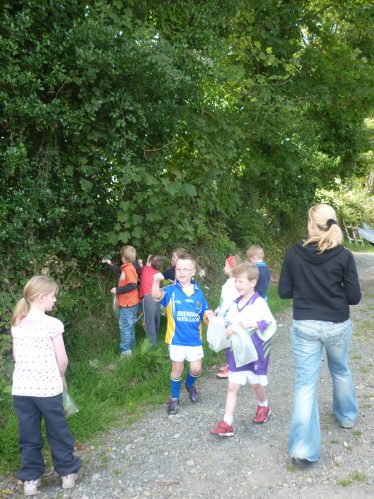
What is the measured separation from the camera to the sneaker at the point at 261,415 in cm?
465

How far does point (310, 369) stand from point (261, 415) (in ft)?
3.41

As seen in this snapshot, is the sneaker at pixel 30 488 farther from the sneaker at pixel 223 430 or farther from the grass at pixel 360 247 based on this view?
the grass at pixel 360 247

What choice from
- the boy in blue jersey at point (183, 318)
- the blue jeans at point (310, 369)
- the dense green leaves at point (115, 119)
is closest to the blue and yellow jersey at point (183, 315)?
the boy in blue jersey at point (183, 318)

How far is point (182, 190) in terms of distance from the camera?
746 centimetres

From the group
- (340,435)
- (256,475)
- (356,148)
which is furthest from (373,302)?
(356,148)

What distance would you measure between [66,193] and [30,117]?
1.08 m

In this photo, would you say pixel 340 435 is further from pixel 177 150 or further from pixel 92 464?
pixel 177 150

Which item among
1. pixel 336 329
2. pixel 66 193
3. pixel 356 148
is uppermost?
pixel 356 148

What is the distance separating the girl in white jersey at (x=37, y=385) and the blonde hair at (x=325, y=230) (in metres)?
2.16

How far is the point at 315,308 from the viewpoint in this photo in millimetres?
3910

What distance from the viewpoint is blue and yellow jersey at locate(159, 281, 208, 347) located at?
496 cm

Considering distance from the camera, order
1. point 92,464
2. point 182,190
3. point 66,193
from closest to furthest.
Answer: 1. point 92,464
2. point 66,193
3. point 182,190

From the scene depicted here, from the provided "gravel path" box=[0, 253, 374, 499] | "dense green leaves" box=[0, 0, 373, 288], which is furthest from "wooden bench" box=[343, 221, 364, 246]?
"gravel path" box=[0, 253, 374, 499]

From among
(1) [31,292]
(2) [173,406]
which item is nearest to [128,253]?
(2) [173,406]
